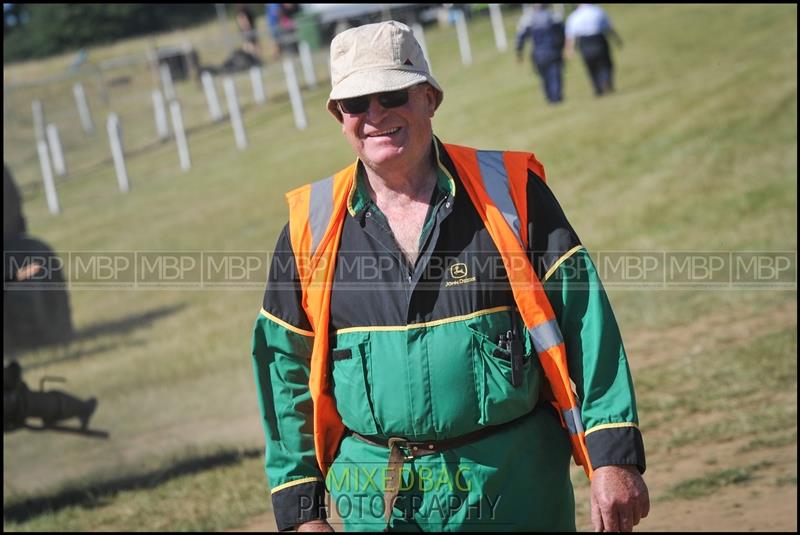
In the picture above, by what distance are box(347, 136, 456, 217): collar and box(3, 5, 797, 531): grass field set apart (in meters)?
3.49

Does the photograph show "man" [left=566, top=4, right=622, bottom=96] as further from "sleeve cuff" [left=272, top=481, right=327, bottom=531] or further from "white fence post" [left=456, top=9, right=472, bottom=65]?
"sleeve cuff" [left=272, top=481, right=327, bottom=531]

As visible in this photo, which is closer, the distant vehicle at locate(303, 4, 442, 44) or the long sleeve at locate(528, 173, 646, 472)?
the long sleeve at locate(528, 173, 646, 472)

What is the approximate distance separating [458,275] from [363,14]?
106 ft

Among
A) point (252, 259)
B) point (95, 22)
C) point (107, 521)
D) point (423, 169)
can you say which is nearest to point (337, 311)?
point (423, 169)

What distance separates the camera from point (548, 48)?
76.0 feet

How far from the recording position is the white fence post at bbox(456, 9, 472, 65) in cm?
3083

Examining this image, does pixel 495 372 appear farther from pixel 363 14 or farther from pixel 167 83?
pixel 363 14

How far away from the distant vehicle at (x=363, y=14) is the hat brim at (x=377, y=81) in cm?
3021

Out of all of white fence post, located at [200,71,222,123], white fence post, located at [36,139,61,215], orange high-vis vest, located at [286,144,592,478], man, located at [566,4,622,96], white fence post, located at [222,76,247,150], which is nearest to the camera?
orange high-vis vest, located at [286,144,592,478]

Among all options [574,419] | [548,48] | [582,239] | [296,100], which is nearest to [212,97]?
[296,100]

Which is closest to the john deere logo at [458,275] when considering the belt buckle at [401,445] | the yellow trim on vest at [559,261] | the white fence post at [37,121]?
the yellow trim on vest at [559,261]

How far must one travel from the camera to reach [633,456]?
12.2 feet

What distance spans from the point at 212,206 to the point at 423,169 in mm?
19039

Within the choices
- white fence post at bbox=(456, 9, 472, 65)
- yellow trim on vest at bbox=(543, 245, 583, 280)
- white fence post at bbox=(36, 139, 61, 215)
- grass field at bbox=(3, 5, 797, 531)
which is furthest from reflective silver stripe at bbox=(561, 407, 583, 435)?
white fence post at bbox=(456, 9, 472, 65)
